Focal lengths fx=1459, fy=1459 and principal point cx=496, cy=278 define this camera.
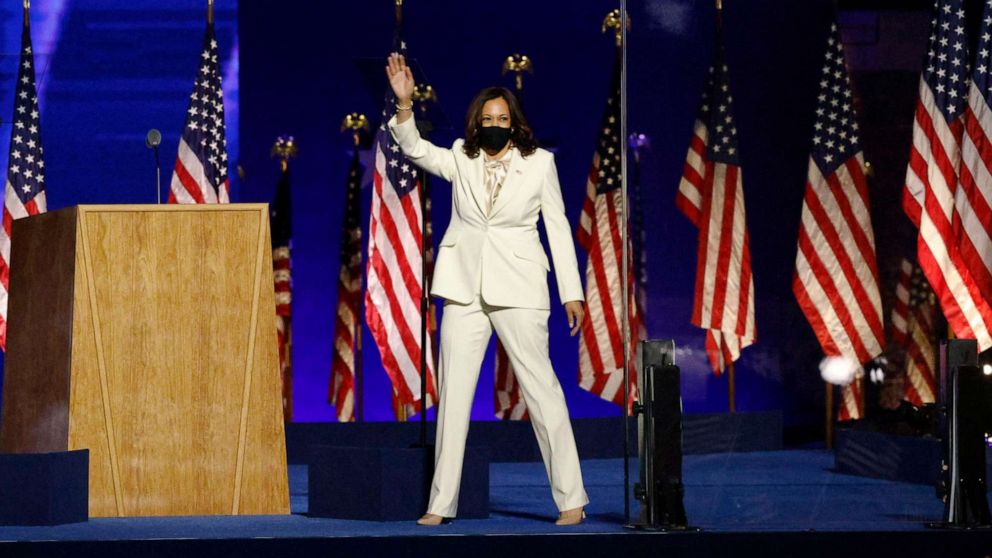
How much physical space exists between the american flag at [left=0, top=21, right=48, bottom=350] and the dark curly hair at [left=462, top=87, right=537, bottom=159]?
4.50 meters

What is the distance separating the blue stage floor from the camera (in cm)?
452

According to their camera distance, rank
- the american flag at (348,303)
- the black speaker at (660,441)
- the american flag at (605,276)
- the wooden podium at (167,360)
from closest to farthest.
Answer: the black speaker at (660,441) < the wooden podium at (167,360) < the american flag at (605,276) < the american flag at (348,303)

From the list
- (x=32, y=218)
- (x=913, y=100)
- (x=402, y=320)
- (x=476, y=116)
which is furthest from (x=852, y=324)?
(x=32, y=218)

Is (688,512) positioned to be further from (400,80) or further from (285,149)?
(285,149)

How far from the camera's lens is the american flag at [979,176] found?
7242mm

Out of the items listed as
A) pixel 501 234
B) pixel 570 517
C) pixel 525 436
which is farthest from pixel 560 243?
pixel 525 436

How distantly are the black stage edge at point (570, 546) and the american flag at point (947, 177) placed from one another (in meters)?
3.39

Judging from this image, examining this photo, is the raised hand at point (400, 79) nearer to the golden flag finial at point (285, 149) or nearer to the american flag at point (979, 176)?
the american flag at point (979, 176)

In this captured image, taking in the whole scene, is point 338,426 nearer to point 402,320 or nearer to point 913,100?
point 402,320

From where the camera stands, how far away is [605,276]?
9.13 metres

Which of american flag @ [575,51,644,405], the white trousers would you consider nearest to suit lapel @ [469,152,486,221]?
the white trousers

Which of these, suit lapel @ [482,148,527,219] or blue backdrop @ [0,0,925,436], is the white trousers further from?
blue backdrop @ [0,0,925,436]

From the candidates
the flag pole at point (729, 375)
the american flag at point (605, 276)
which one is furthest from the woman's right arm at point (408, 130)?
the flag pole at point (729, 375)

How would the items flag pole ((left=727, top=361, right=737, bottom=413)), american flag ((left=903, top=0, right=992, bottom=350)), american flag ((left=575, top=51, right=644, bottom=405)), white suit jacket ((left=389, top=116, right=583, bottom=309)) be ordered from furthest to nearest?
flag pole ((left=727, top=361, right=737, bottom=413)), american flag ((left=575, top=51, right=644, bottom=405)), american flag ((left=903, top=0, right=992, bottom=350)), white suit jacket ((left=389, top=116, right=583, bottom=309))
